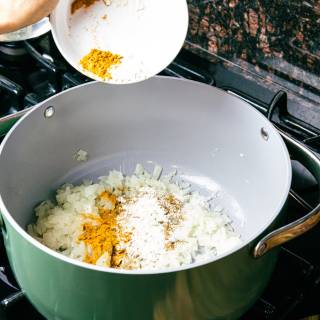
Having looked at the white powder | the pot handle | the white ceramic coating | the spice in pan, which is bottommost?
the white powder

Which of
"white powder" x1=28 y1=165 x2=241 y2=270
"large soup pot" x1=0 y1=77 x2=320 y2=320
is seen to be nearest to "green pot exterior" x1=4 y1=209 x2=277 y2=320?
"large soup pot" x1=0 y1=77 x2=320 y2=320

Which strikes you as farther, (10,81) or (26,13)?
(10,81)

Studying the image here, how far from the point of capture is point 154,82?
952 millimetres

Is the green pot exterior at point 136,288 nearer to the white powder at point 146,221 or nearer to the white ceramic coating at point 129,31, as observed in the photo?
the white powder at point 146,221

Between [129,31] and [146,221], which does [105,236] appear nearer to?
[146,221]

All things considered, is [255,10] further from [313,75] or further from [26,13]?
[26,13]

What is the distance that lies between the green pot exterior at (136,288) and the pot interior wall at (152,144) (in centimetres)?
17

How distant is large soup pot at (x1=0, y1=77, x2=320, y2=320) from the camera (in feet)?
2.18

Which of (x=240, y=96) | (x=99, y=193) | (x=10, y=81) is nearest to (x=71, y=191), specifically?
(x=99, y=193)

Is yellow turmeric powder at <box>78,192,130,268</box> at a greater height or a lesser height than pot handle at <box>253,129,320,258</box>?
lesser

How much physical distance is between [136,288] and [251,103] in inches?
17.0

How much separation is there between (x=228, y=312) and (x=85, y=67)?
1.26 ft

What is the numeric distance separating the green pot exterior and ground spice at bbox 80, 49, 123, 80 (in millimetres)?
253

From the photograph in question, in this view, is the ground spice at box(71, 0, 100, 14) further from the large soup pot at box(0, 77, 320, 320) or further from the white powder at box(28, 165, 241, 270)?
the white powder at box(28, 165, 241, 270)
